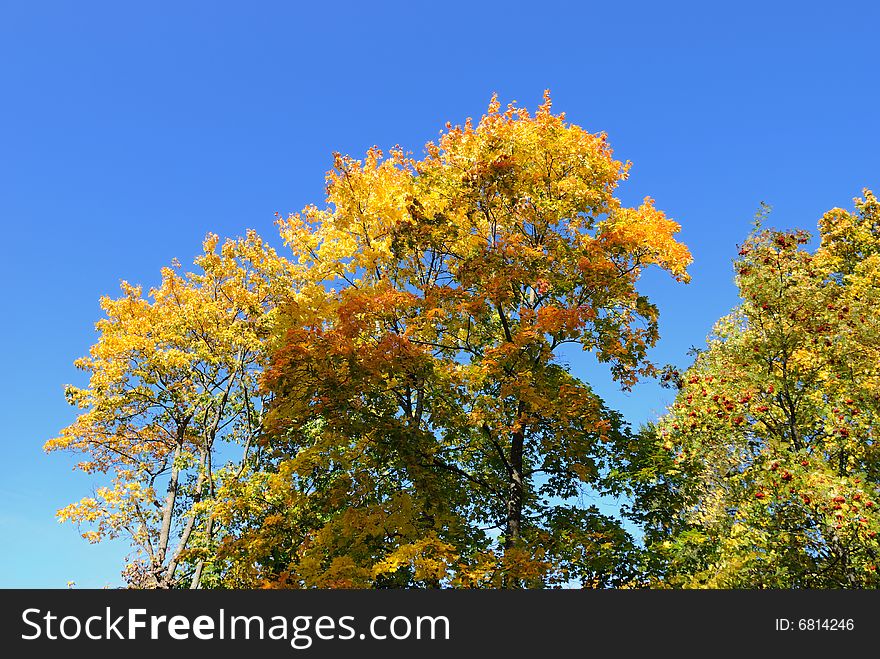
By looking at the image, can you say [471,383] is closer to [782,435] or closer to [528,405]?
[528,405]

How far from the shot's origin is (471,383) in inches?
611

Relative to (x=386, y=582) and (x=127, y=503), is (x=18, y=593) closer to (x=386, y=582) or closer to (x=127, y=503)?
(x=386, y=582)

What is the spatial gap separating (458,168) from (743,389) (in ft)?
28.3

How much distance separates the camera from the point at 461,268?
1562cm

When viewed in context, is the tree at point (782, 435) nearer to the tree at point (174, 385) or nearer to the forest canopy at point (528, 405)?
the forest canopy at point (528, 405)

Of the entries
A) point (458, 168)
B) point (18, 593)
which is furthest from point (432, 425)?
point (18, 593)

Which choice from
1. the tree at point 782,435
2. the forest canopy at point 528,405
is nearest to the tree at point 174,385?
the forest canopy at point 528,405

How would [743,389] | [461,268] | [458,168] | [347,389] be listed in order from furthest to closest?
[458,168]
[461,268]
[347,389]
[743,389]

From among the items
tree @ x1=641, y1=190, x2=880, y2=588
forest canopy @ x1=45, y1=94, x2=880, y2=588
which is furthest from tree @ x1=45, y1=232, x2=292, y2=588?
tree @ x1=641, y1=190, x2=880, y2=588

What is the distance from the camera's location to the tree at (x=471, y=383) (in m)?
14.0

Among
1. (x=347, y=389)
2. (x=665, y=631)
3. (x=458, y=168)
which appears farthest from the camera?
(x=458, y=168)

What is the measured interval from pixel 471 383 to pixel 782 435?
6.82m

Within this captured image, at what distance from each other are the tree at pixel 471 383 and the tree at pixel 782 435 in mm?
1809

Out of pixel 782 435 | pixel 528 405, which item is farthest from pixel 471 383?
pixel 782 435
